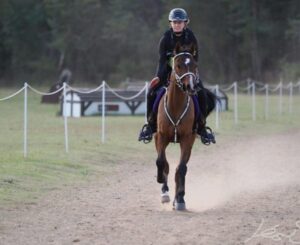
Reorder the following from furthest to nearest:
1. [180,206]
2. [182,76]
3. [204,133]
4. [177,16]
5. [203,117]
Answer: [204,133] < [203,117] < [177,16] < [180,206] < [182,76]

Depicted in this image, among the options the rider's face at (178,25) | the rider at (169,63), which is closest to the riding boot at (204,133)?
the rider at (169,63)

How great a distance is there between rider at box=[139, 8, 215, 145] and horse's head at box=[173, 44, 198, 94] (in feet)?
0.63

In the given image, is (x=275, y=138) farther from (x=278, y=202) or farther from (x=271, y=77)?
(x=271, y=77)

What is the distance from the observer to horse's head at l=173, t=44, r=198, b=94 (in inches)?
425

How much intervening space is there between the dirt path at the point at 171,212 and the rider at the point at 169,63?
114 cm

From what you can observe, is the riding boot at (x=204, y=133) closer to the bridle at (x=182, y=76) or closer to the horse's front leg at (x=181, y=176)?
the horse's front leg at (x=181, y=176)

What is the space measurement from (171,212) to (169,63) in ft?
7.55

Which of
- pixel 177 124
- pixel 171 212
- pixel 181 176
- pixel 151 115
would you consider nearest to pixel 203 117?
pixel 177 124

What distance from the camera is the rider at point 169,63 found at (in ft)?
37.7

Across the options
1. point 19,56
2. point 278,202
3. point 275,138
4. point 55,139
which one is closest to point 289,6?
point 19,56

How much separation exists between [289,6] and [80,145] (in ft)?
160

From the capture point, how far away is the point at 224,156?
20.1 meters

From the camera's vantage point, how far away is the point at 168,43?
38.1 feet

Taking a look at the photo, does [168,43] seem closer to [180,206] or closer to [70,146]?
[180,206]
